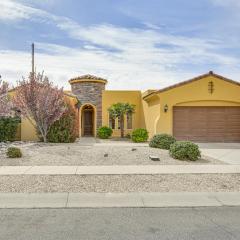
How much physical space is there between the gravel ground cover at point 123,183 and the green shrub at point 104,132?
597 inches

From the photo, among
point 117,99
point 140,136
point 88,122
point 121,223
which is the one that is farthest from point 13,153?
point 88,122

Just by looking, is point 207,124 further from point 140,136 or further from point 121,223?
point 121,223

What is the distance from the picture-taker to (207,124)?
2162 centimetres

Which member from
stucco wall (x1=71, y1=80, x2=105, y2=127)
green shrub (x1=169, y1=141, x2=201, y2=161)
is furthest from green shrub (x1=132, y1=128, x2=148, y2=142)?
green shrub (x1=169, y1=141, x2=201, y2=161)

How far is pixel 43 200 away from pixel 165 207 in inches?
100

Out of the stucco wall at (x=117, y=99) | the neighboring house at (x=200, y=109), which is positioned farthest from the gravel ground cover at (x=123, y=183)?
the stucco wall at (x=117, y=99)

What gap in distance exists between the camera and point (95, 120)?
2709cm

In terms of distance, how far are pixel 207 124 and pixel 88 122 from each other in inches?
408

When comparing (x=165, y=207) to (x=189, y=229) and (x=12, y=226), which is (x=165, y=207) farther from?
(x=12, y=226)

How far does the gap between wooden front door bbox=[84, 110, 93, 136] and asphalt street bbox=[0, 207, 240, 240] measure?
21.5 m

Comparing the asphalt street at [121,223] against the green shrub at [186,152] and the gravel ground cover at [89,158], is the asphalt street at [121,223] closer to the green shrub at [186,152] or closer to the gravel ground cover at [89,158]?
the gravel ground cover at [89,158]

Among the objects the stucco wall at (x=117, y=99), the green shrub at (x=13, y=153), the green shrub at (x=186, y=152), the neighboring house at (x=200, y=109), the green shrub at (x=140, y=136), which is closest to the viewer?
the green shrub at (x=186, y=152)

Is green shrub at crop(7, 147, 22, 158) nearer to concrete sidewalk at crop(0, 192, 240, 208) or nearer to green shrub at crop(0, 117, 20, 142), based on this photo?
concrete sidewalk at crop(0, 192, 240, 208)

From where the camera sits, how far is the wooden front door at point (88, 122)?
93.2 ft
